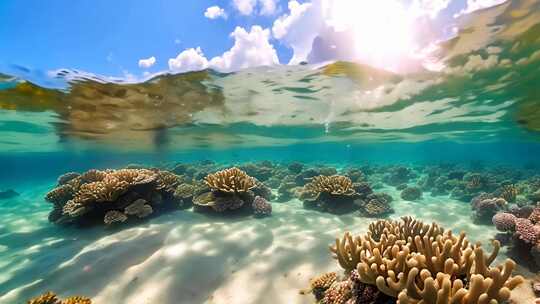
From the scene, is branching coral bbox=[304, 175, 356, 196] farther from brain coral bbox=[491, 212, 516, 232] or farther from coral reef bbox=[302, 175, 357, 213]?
brain coral bbox=[491, 212, 516, 232]

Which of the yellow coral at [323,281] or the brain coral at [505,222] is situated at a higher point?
the brain coral at [505,222]

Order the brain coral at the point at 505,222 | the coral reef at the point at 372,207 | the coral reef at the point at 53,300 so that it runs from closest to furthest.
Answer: the coral reef at the point at 53,300 < the brain coral at the point at 505,222 < the coral reef at the point at 372,207

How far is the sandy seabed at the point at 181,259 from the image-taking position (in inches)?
197

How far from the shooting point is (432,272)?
335cm

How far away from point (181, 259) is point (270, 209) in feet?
12.6

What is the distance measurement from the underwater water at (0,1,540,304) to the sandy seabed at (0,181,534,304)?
39mm

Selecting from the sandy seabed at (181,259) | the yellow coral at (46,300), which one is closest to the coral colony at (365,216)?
the yellow coral at (46,300)

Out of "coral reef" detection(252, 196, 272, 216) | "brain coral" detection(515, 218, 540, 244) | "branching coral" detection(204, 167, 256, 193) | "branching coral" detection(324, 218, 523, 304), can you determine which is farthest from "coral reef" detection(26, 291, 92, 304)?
"brain coral" detection(515, 218, 540, 244)

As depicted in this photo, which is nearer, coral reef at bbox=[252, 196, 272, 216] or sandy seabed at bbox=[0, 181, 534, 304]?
sandy seabed at bbox=[0, 181, 534, 304]

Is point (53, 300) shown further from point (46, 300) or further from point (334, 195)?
point (334, 195)

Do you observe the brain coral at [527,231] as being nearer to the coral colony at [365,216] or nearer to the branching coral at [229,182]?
the coral colony at [365,216]

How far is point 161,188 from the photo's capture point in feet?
29.8

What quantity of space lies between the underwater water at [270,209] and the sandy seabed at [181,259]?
39mm

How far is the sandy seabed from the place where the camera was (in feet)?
16.4
